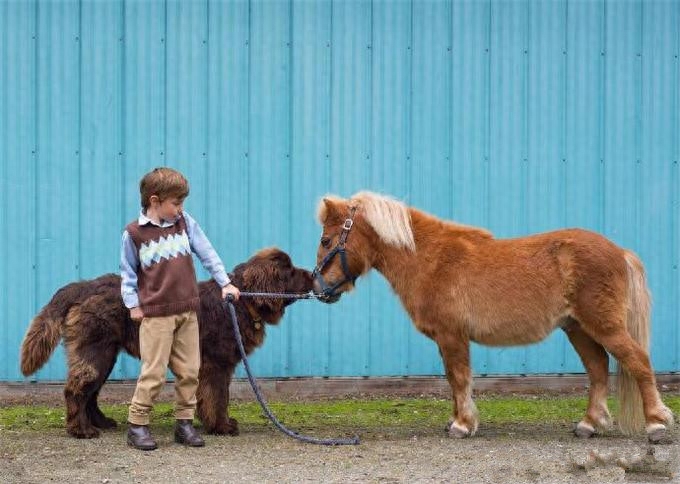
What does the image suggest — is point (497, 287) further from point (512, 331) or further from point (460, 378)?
point (460, 378)

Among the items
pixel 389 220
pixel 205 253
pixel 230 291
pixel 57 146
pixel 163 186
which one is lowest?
pixel 230 291

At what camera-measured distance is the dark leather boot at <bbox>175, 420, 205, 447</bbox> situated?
7160 millimetres

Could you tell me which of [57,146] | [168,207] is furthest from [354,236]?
[57,146]

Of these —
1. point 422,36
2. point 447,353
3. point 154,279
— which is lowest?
point 447,353

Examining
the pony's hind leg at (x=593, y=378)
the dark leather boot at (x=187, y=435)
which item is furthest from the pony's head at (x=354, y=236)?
the pony's hind leg at (x=593, y=378)

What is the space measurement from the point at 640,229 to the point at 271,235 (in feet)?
11.8

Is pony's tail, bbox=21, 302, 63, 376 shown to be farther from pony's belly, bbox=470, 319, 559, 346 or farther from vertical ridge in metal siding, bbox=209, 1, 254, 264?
pony's belly, bbox=470, 319, 559, 346

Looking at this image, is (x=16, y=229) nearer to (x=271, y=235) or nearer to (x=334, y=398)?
(x=271, y=235)

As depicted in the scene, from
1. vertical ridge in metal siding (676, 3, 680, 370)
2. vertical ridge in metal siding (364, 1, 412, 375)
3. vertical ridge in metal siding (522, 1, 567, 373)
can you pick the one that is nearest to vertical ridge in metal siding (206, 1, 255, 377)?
vertical ridge in metal siding (364, 1, 412, 375)

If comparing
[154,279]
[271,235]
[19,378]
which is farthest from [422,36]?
[19,378]

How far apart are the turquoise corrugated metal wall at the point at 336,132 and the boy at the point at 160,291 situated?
2.41m

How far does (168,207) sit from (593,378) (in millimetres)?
3433

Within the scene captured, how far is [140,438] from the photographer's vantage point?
Result: 7.06m

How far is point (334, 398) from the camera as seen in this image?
9.62 m
